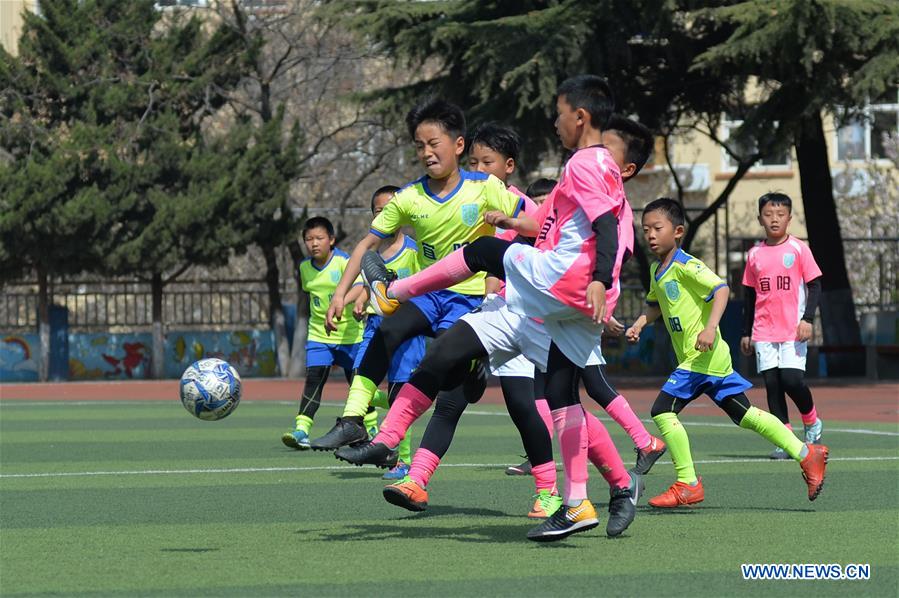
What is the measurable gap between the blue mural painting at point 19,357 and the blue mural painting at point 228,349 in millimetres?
2638

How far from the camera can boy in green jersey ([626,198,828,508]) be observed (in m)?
8.50

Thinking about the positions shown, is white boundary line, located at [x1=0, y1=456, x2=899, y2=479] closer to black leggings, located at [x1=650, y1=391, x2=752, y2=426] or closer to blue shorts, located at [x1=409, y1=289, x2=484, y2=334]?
black leggings, located at [x1=650, y1=391, x2=752, y2=426]

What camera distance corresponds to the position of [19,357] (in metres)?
31.8

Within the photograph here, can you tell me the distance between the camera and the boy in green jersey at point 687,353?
8.50 metres

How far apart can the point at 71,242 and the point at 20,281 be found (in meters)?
2.23

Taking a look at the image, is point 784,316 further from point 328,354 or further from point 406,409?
point 406,409

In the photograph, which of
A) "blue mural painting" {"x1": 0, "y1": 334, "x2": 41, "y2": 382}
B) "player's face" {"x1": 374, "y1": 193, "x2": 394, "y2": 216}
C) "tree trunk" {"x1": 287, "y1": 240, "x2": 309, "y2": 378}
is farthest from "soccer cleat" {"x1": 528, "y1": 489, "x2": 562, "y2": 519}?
"blue mural painting" {"x1": 0, "y1": 334, "x2": 41, "y2": 382}

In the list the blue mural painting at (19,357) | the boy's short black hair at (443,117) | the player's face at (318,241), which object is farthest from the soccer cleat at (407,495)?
the blue mural painting at (19,357)

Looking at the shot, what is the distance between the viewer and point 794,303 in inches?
458

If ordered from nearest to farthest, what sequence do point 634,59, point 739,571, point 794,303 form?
point 739,571, point 794,303, point 634,59

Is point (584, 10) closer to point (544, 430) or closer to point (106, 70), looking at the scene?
point (106, 70)

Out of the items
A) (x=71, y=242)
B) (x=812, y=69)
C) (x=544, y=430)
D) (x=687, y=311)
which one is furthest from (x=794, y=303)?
(x=71, y=242)

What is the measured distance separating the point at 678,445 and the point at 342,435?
6.09 feet

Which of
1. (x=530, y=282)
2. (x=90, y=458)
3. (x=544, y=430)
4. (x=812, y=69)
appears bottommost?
(x=90, y=458)
